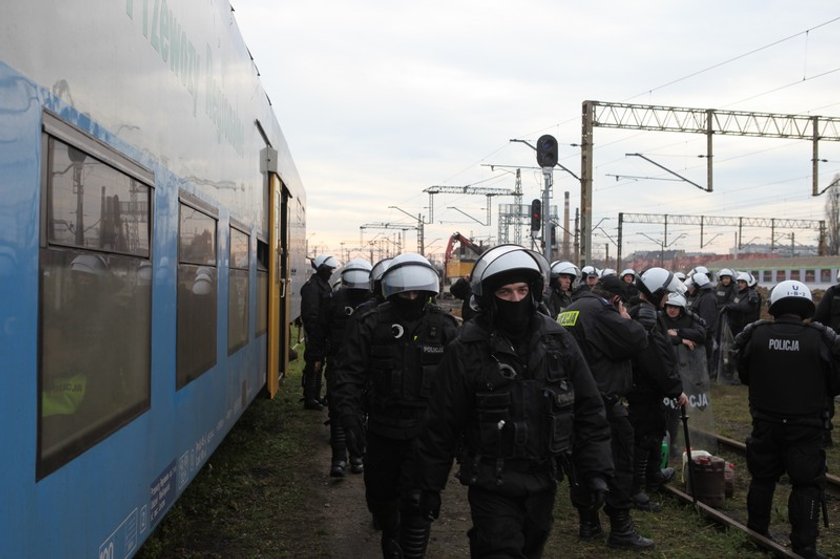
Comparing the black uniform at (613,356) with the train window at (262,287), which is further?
the train window at (262,287)

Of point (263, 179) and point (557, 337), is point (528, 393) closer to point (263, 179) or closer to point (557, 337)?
point (557, 337)

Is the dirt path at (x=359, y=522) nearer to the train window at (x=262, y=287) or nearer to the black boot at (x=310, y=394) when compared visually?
the train window at (x=262, y=287)

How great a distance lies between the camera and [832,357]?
593 cm

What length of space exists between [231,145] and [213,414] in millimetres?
2103

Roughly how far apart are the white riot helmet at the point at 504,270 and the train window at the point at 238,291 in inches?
126

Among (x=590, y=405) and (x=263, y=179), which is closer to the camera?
(x=590, y=405)

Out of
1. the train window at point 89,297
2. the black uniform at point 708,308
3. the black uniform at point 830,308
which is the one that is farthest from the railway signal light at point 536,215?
the train window at point 89,297

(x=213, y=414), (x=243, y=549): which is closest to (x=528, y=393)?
(x=213, y=414)

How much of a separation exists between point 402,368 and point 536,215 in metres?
9.47

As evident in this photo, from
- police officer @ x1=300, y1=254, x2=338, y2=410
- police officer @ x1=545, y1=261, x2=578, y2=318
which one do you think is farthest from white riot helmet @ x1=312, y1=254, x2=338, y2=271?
police officer @ x1=545, y1=261, x2=578, y2=318

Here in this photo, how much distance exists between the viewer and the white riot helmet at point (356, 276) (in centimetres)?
857

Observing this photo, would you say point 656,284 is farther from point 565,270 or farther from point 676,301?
point 565,270

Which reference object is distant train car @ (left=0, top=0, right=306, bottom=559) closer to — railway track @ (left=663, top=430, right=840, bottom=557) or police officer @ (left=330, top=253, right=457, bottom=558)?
→ police officer @ (left=330, top=253, right=457, bottom=558)

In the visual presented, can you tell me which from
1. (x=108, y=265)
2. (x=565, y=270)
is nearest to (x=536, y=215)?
(x=565, y=270)
